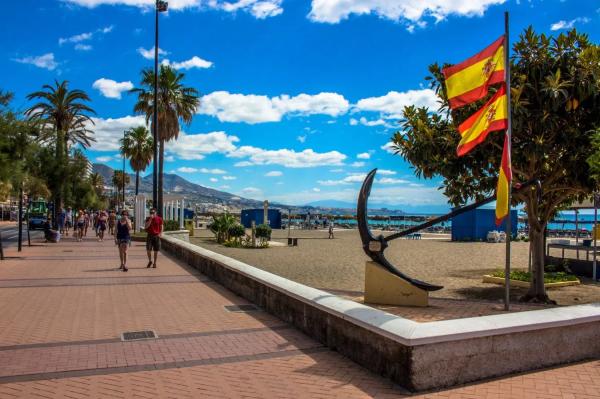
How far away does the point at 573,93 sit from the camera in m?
8.56

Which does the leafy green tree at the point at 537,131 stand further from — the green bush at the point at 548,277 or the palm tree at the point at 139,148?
the palm tree at the point at 139,148

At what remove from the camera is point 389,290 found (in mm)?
7672

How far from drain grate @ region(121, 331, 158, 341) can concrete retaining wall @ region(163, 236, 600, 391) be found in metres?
2.11

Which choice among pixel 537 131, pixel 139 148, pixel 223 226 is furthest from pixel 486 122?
pixel 139 148

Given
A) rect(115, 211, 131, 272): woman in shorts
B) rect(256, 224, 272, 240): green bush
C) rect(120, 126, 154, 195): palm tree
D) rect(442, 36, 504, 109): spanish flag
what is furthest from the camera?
rect(120, 126, 154, 195): palm tree

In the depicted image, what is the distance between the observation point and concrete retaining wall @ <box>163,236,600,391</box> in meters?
4.50

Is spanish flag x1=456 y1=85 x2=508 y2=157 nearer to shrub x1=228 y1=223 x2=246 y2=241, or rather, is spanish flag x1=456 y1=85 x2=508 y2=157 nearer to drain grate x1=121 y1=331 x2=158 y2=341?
drain grate x1=121 y1=331 x2=158 y2=341

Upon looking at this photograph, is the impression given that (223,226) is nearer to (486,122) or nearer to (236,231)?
(236,231)

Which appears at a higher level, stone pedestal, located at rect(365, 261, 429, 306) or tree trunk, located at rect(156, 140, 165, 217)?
tree trunk, located at rect(156, 140, 165, 217)

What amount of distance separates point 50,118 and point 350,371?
104ft

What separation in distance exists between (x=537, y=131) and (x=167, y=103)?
1171 inches

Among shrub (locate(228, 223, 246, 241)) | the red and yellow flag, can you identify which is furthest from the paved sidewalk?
shrub (locate(228, 223, 246, 241))

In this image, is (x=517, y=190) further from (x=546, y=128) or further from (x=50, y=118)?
(x=50, y=118)

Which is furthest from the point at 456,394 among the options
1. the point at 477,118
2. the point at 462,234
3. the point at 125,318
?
the point at 462,234
